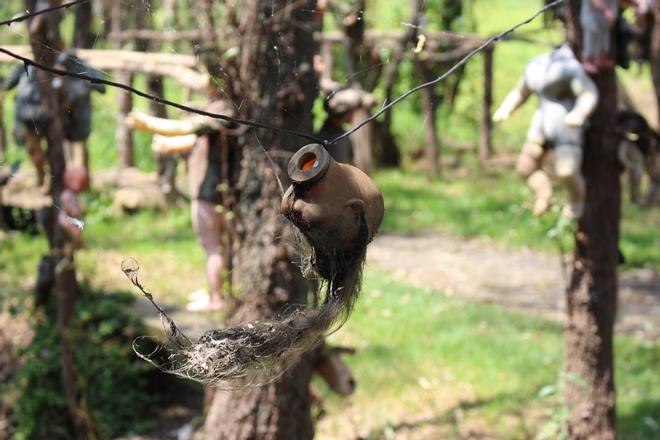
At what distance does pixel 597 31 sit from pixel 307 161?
2703 millimetres

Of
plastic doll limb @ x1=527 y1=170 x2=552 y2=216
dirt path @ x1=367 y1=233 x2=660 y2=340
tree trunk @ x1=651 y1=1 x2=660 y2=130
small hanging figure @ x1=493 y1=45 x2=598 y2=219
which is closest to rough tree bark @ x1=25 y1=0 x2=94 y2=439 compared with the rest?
small hanging figure @ x1=493 y1=45 x2=598 y2=219

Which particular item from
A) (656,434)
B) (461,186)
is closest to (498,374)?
(656,434)

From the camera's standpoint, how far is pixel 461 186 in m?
11.2

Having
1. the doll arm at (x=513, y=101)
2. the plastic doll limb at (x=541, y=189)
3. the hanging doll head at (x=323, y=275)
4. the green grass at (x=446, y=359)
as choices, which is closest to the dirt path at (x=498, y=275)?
the green grass at (x=446, y=359)

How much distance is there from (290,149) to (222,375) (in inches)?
84.8

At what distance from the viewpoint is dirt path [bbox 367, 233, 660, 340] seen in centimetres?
734

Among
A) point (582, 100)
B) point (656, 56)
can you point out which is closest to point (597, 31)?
point (582, 100)

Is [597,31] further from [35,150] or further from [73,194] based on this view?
[35,150]

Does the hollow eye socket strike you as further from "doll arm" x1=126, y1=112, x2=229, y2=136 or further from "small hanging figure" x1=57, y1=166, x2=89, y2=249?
"small hanging figure" x1=57, y1=166, x2=89, y2=249

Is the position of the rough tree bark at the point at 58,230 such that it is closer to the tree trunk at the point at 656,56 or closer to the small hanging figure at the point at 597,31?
the small hanging figure at the point at 597,31

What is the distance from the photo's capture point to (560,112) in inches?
165

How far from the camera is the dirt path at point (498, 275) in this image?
7.34 meters

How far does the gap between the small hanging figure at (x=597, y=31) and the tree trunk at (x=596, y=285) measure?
2.9 inches

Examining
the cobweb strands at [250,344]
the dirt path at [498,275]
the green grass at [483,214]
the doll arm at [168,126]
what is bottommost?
the dirt path at [498,275]
